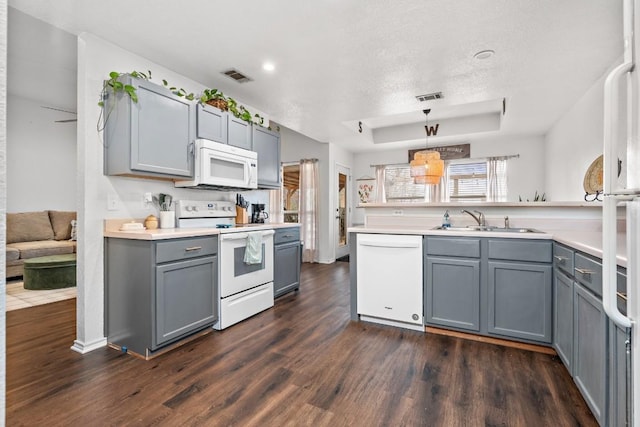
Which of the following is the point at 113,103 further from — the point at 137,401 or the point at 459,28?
the point at 459,28

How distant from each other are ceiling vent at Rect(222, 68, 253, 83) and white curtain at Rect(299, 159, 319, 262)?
303cm

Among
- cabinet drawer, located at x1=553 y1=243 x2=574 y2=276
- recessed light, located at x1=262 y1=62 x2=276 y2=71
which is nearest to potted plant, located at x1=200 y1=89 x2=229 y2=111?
recessed light, located at x1=262 y1=62 x2=276 y2=71

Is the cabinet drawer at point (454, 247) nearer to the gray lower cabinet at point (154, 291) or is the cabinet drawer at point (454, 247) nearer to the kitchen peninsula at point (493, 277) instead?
the kitchen peninsula at point (493, 277)

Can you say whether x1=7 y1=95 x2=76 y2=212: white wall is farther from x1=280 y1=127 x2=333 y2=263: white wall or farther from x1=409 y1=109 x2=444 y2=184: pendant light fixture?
x1=409 y1=109 x2=444 y2=184: pendant light fixture

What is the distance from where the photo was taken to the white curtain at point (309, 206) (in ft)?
20.2

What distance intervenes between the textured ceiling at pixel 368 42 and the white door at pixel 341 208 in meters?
2.81

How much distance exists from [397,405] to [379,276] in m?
1.21

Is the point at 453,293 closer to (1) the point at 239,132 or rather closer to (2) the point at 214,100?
(1) the point at 239,132

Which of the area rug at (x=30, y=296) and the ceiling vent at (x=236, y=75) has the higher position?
the ceiling vent at (x=236, y=75)

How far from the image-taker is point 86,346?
2.28 meters

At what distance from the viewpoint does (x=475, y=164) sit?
245 inches

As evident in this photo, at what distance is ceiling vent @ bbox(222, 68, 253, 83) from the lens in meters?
2.99

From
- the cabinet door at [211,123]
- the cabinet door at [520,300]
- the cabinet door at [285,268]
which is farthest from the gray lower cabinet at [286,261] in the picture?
the cabinet door at [520,300]

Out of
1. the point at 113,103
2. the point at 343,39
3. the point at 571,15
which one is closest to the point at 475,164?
the point at 571,15
